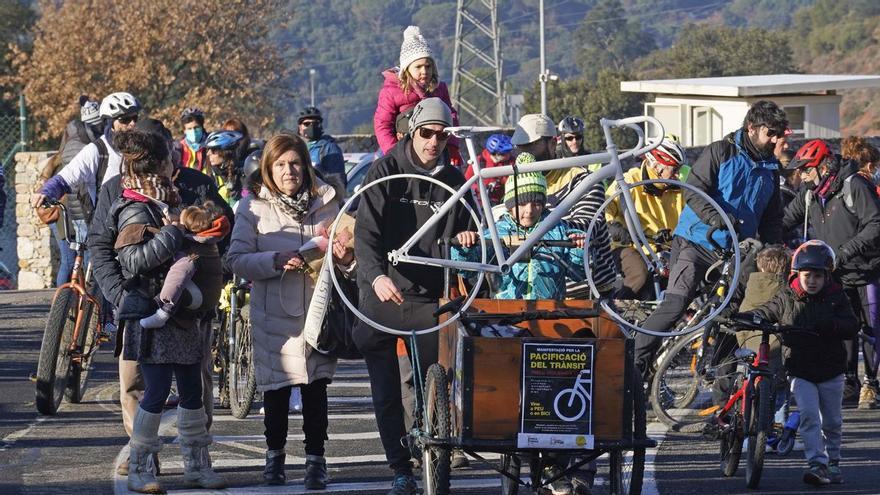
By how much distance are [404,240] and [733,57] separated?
8406 cm

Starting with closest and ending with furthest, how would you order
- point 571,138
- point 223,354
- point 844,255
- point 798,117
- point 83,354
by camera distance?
point 83,354 → point 223,354 → point 844,255 → point 571,138 → point 798,117

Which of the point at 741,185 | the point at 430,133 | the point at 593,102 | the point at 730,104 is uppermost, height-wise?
the point at 593,102

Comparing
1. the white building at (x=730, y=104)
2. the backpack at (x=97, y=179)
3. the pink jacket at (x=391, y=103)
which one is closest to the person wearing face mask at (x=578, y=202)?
the pink jacket at (x=391, y=103)

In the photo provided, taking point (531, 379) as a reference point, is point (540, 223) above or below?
above

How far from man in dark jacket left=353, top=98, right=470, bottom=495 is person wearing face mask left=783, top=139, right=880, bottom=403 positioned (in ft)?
16.7

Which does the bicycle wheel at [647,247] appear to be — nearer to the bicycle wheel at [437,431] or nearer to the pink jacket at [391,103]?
the bicycle wheel at [437,431]

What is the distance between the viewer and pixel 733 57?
3578 inches

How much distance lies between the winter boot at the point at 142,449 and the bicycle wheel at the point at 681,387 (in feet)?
13.1

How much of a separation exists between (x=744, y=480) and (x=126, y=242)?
3.83m

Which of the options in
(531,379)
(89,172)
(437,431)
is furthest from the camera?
(89,172)

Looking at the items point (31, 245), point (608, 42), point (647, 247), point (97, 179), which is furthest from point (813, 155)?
point (608, 42)

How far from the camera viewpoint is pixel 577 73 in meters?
148

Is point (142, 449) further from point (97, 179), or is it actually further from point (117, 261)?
point (97, 179)

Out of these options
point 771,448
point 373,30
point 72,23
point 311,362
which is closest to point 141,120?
point 311,362
